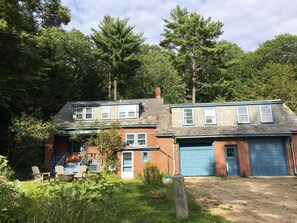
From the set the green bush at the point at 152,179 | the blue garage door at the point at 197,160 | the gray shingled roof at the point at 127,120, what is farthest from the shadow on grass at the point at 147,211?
the gray shingled roof at the point at 127,120

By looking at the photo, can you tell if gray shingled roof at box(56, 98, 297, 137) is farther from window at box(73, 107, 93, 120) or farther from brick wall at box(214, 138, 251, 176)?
brick wall at box(214, 138, 251, 176)

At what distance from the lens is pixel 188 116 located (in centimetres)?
1906

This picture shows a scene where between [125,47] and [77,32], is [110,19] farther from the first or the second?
[77,32]

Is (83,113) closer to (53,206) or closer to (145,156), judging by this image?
(145,156)

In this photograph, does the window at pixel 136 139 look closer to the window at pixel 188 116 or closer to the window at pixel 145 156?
the window at pixel 145 156

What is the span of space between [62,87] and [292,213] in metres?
26.7

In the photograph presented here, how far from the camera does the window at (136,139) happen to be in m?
18.8

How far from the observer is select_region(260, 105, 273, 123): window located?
58.7ft

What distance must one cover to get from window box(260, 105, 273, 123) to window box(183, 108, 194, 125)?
5.51 m

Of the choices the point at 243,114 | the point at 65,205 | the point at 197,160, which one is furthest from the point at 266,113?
the point at 65,205

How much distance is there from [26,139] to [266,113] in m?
18.7

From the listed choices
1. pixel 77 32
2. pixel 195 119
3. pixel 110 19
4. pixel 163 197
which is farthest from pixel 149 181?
pixel 77 32

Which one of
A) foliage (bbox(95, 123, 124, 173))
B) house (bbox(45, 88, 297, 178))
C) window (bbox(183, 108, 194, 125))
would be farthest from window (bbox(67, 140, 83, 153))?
window (bbox(183, 108, 194, 125))

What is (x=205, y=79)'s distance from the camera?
3519 cm
